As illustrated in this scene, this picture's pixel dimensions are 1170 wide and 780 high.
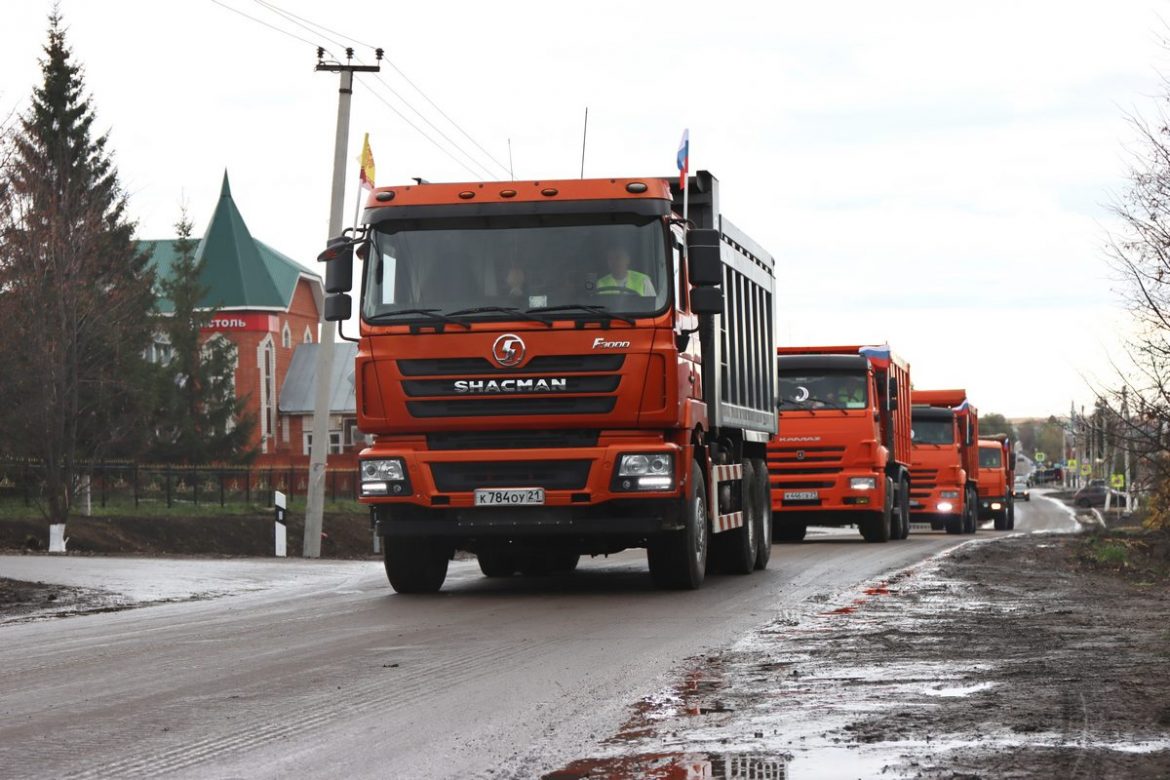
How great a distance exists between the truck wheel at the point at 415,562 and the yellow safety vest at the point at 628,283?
282 cm

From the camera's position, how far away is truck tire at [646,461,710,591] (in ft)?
47.2

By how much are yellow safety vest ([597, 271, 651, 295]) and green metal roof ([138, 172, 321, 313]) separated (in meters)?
71.4

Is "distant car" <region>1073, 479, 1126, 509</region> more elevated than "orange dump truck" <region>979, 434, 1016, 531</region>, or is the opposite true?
"distant car" <region>1073, 479, 1126, 509</region>

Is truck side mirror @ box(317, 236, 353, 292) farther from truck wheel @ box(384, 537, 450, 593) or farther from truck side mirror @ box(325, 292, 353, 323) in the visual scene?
truck wheel @ box(384, 537, 450, 593)

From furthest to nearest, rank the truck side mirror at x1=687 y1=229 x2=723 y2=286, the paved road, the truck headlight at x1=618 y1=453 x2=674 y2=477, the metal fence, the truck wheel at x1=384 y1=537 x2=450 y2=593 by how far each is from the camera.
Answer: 1. the metal fence
2. the truck wheel at x1=384 y1=537 x2=450 y2=593
3. the truck side mirror at x1=687 y1=229 x2=723 y2=286
4. the truck headlight at x1=618 y1=453 x2=674 y2=477
5. the paved road

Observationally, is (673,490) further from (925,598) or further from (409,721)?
(409,721)

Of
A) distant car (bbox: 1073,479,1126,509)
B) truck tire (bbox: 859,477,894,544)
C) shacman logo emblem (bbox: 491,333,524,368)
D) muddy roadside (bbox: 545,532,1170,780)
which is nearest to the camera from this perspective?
muddy roadside (bbox: 545,532,1170,780)

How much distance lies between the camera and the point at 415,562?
15.1m

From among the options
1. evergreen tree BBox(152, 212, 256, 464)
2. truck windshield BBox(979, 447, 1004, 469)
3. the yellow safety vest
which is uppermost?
evergreen tree BBox(152, 212, 256, 464)

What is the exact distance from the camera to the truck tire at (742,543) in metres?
17.6

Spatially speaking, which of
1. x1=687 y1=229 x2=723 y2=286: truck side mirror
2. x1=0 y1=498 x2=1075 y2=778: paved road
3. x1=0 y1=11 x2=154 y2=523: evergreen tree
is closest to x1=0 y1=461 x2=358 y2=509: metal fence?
x1=0 y1=11 x2=154 y2=523: evergreen tree

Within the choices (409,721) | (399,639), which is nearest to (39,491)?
(399,639)

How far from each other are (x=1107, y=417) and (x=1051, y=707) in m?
14.5

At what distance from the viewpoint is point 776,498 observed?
85.3 feet
